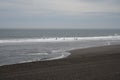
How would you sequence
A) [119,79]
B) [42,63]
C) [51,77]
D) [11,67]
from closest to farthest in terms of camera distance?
[119,79] < [51,77] < [11,67] < [42,63]

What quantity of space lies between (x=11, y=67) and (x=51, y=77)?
4630 millimetres

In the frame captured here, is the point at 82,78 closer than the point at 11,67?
Yes

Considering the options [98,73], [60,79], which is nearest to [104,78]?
[98,73]

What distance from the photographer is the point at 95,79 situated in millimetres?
9578

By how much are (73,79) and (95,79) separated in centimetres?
105

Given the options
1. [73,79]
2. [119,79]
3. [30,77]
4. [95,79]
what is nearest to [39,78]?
[30,77]

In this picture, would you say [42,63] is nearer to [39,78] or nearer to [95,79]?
[39,78]

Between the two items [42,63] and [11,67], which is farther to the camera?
[42,63]

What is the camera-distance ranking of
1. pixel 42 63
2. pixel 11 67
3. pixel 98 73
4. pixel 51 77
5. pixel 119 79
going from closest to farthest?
1. pixel 119 79
2. pixel 51 77
3. pixel 98 73
4. pixel 11 67
5. pixel 42 63

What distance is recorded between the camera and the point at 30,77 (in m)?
10.1

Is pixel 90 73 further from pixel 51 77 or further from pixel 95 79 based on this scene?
pixel 51 77

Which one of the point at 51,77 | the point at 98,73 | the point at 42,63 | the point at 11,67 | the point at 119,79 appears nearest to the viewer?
the point at 119,79

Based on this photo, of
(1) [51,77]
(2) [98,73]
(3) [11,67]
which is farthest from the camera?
(3) [11,67]

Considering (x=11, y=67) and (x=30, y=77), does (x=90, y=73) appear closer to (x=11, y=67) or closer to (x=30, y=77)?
(x=30, y=77)
